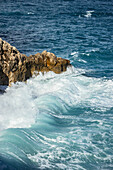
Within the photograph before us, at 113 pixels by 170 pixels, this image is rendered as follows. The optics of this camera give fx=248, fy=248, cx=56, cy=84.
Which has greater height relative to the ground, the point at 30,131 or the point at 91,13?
the point at 91,13

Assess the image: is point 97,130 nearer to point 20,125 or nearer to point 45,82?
point 20,125

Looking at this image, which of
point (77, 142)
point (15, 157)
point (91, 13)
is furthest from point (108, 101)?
point (91, 13)

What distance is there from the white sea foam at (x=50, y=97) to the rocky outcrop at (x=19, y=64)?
14.2 inches

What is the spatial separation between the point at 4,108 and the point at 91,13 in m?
31.6

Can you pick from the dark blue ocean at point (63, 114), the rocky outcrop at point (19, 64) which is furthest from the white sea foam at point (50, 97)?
the rocky outcrop at point (19, 64)

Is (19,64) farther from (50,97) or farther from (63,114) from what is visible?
(63,114)

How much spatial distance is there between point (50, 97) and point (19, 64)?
2230 millimetres

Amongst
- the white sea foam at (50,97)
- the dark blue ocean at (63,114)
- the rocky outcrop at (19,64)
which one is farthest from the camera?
the rocky outcrop at (19,64)

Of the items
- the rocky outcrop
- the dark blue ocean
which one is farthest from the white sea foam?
the rocky outcrop

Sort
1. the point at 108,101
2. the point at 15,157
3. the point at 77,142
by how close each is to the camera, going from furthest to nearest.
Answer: the point at 108,101 → the point at 77,142 → the point at 15,157

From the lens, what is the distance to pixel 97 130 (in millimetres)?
9094

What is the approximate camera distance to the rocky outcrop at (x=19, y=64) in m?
11.5

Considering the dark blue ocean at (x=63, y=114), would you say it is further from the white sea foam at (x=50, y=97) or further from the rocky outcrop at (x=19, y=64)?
the rocky outcrop at (x=19, y=64)

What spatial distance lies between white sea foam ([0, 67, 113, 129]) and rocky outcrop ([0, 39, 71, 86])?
36 cm
